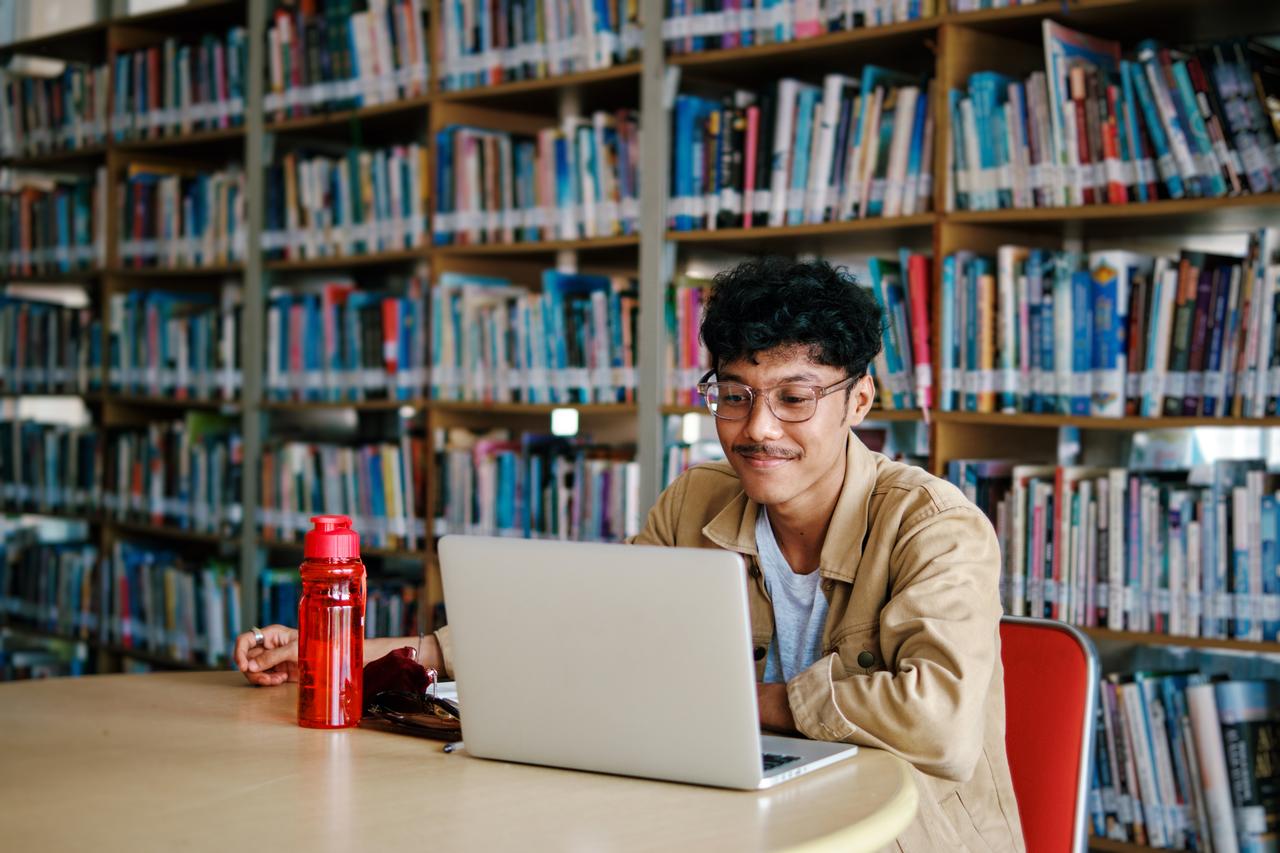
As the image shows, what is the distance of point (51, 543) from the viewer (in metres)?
5.02

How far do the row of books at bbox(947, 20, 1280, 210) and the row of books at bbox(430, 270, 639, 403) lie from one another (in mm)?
939

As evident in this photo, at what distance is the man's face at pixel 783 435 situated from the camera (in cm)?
179

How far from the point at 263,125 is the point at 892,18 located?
7.07 ft

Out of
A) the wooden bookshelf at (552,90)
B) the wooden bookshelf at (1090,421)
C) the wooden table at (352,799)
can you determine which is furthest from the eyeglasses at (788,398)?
the wooden bookshelf at (552,90)

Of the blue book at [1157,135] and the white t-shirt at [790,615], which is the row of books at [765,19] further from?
the white t-shirt at [790,615]

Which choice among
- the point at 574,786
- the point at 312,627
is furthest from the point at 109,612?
the point at 574,786

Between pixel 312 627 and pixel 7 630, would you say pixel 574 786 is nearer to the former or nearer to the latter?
pixel 312 627

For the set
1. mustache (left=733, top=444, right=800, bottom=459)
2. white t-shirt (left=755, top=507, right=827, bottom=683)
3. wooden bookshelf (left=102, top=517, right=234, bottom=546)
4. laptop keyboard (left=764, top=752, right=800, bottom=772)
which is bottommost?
wooden bookshelf (left=102, top=517, right=234, bottom=546)

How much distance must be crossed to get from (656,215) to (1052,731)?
1885 mm

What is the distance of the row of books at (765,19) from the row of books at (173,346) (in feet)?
5.99

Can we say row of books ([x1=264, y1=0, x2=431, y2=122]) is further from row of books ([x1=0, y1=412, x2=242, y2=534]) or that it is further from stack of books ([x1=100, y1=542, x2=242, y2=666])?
stack of books ([x1=100, y1=542, x2=242, y2=666])

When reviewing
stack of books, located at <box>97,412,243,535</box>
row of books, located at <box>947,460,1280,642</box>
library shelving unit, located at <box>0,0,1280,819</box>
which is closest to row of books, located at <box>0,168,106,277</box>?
library shelving unit, located at <box>0,0,1280,819</box>

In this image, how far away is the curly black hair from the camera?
5.82 ft

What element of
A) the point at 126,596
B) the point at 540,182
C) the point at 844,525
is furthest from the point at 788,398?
the point at 126,596
